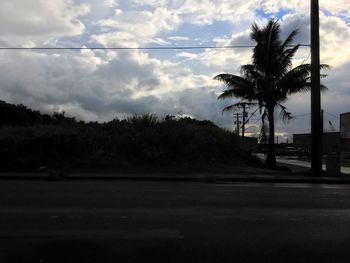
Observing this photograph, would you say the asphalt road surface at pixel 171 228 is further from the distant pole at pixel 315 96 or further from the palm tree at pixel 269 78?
the palm tree at pixel 269 78

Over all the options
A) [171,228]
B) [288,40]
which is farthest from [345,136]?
[171,228]

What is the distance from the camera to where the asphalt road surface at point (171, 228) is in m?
6.96

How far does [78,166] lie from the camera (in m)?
25.8

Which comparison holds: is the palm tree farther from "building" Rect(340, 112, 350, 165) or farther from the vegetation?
"building" Rect(340, 112, 350, 165)

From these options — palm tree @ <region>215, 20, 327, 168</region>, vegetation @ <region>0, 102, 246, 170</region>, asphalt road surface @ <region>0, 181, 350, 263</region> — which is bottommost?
asphalt road surface @ <region>0, 181, 350, 263</region>

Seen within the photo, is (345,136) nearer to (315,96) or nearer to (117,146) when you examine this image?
(315,96)

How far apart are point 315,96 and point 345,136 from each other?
18.8 m

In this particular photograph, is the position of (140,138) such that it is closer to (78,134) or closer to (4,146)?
(78,134)

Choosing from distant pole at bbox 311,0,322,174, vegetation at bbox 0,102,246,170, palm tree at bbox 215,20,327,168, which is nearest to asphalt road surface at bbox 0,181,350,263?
distant pole at bbox 311,0,322,174

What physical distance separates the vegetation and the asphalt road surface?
1319 centimetres

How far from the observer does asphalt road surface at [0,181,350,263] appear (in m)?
6.96

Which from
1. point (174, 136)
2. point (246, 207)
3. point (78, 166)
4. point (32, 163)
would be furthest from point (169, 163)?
point (246, 207)

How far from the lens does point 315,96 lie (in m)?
24.4

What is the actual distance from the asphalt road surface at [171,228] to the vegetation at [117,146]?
43.3 feet
